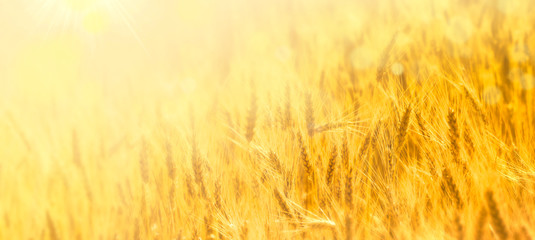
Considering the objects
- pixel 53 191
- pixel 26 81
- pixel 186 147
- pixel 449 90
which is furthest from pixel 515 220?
pixel 26 81

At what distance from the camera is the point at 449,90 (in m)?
1.07

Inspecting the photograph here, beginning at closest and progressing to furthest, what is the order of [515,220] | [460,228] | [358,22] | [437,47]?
[460,228], [515,220], [437,47], [358,22]

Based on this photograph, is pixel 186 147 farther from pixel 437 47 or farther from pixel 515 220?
pixel 437 47

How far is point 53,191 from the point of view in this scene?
0.93 m

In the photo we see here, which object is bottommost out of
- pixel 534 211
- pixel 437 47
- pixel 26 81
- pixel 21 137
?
pixel 534 211

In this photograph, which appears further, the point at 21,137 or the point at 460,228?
the point at 21,137

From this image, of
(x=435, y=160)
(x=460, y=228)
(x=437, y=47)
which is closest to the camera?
(x=460, y=228)

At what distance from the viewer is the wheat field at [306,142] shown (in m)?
0.80

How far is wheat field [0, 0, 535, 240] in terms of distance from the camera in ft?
2.61

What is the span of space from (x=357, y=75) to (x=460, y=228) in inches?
26.8

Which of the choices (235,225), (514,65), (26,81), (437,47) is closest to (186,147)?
(235,225)

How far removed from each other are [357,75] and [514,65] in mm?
452

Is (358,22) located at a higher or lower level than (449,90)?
higher

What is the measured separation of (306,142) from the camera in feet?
2.91
